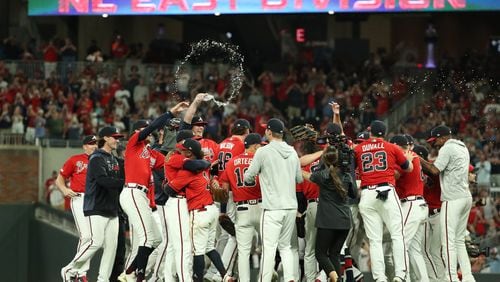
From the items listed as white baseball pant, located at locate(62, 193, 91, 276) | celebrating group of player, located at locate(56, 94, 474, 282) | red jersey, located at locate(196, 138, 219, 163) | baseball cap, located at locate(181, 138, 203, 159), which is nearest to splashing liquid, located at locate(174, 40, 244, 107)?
red jersey, located at locate(196, 138, 219, 163)

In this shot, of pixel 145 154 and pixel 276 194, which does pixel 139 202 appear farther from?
pixel 276 194

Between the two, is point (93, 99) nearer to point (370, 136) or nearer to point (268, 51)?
point (268, 51)

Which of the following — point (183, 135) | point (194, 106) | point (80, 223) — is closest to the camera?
point (183, 135)

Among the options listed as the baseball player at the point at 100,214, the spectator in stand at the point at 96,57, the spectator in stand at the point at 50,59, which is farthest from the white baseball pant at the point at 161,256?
the spectator in stand at the point at 96,57

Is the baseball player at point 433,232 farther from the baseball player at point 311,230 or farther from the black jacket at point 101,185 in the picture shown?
the black jacket at point 101,185

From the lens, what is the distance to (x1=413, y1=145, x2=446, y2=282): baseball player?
15625mm

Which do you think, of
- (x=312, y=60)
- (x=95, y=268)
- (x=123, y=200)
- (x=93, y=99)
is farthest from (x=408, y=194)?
(x=312, y=60)

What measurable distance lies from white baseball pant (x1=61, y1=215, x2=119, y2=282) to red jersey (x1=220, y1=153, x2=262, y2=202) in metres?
1.53

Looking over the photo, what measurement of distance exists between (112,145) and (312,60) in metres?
15.5

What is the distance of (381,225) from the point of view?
14.9m

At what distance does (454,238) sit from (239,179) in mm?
2813

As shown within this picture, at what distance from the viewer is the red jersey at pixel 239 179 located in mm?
14906

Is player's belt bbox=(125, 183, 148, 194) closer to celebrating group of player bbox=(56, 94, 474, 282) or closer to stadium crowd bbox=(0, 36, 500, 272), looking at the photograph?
celebrating group of player bbox=(56, 94, 474, 282)

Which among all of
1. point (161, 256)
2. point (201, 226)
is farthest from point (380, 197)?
point (161, 256)
